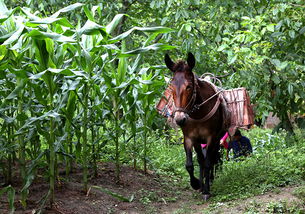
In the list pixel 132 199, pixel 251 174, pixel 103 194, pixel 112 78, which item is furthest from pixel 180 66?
pixel 251 174

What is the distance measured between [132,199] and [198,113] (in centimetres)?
162

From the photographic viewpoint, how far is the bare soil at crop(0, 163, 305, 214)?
4988 millimetres

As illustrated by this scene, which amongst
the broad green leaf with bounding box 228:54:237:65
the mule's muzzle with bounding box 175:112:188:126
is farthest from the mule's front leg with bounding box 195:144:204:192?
the broad green leaf with bounding box 228:54:237:65

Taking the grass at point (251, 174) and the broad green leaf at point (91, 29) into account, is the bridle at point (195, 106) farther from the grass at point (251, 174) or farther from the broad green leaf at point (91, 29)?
the broad green leaf at point (91, 29)

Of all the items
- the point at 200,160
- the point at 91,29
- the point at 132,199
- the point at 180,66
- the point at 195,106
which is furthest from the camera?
the point at 200,160

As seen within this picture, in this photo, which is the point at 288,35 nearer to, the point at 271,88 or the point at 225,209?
the point at 271,88

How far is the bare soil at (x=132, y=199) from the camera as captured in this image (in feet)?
16.4

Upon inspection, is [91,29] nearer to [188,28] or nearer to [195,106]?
[195,106]

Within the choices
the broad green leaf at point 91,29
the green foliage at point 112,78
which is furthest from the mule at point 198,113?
the broad green leaf at point 91,29

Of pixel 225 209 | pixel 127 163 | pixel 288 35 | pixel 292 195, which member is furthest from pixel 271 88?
pixel 127 163

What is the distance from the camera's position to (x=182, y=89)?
5828mm

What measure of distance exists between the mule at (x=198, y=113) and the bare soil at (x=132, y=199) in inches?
20.8

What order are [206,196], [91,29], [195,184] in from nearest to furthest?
1. [91,29]
2. [206,196]
3. [195,184]

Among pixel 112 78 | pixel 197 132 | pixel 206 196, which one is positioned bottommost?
pixel 206 196
